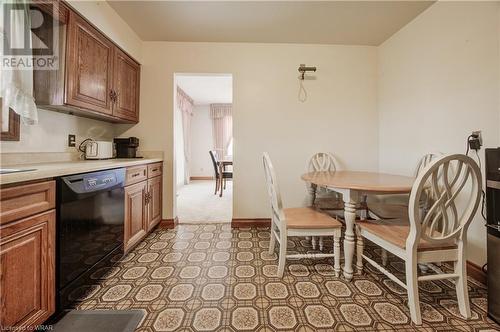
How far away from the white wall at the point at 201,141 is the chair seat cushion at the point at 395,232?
5.87m

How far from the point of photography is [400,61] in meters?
2.45

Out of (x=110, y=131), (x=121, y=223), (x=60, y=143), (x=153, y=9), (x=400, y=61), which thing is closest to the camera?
(x=121, y=223)

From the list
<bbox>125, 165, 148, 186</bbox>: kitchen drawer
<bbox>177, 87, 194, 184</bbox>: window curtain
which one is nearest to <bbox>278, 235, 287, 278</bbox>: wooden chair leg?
<bbox>125, 165, 148, 186</bbox>: kitchen drawer

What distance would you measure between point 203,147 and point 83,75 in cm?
522

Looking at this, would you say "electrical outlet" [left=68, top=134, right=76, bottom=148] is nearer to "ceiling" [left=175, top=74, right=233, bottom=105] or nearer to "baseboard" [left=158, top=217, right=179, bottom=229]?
"baseboard" [left=158, top=217, right=179, bottom=229]

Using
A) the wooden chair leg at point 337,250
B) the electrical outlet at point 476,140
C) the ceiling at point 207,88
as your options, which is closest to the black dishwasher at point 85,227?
the wooden chair leg at point 337,250

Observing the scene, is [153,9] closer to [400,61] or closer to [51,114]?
[51,114]

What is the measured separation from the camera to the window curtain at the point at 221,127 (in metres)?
6.79

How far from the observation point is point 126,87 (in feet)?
7.86

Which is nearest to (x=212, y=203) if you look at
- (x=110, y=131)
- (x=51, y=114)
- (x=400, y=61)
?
(x=110, y=131)

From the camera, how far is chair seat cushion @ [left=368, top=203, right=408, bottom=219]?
5.80 ft

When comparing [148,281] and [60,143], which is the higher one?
[60,143]

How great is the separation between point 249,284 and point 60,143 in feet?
6.63

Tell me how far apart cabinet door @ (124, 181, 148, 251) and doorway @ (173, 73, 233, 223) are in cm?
84
